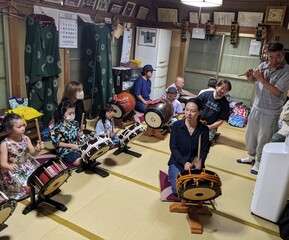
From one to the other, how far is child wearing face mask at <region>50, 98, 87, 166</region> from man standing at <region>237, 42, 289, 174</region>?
2.17 meters

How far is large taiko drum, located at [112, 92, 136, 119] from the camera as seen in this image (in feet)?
14.7

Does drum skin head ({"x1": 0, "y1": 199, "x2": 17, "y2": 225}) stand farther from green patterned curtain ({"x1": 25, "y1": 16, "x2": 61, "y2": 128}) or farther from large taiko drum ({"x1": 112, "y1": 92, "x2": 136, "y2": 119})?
large taiko drum ({"x1": 112, "y1": 92, "x2": 136, "y2": 119})

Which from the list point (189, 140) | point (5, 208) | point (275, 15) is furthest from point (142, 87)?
point (5, 208)

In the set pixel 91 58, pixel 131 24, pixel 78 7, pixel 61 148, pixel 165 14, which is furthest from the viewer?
pixel 165 14

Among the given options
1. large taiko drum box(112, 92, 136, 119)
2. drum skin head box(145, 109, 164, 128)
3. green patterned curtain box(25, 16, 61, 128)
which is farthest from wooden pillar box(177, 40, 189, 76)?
green patterned curtain box(25, 16, 61, 128)

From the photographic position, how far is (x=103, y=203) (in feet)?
8.51

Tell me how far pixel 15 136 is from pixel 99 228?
1.16m

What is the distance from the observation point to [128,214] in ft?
8.07

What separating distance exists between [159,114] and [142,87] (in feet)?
4.07

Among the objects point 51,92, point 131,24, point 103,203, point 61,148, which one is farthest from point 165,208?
point 131,24

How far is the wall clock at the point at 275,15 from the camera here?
5.13 metres

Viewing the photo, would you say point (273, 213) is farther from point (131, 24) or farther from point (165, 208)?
point (131, 24)

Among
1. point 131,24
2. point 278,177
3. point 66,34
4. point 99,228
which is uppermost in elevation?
point 131,24

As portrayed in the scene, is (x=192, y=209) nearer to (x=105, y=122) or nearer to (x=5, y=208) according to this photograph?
(x=5, y=208)
